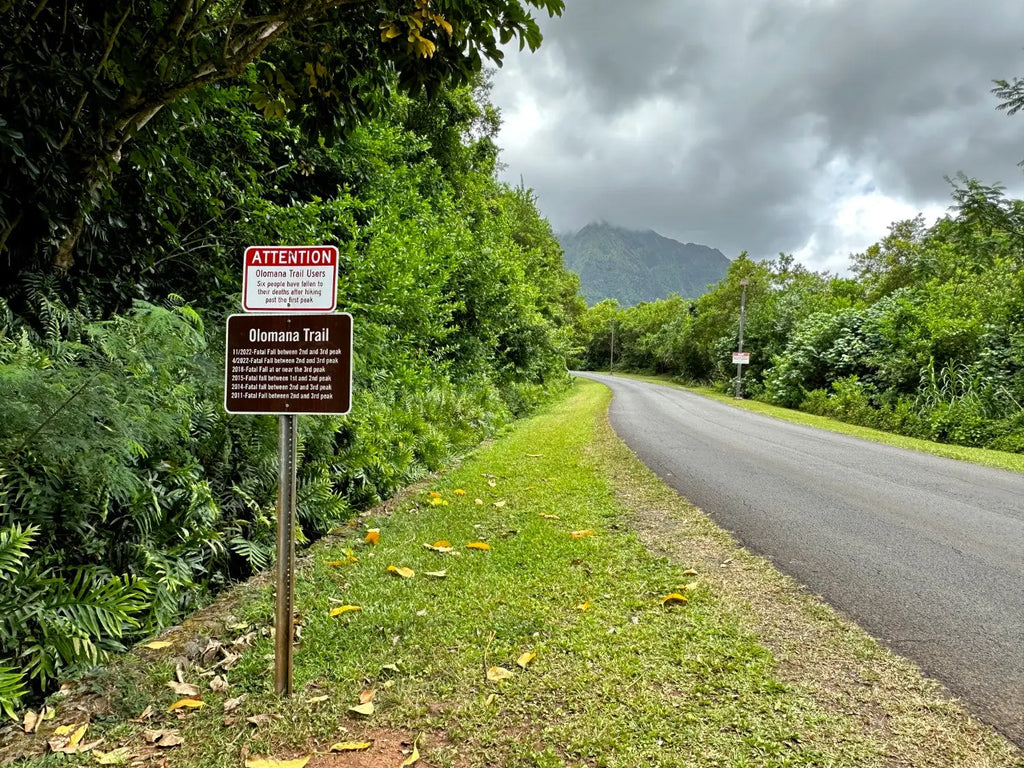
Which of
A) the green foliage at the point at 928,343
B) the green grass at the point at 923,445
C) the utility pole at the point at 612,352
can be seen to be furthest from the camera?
the utility pole at the point at 612,352

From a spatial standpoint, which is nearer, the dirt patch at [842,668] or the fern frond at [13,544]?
the dirt patch at [842,668]

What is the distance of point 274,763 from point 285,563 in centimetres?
83

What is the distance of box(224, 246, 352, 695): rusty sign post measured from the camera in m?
2.60

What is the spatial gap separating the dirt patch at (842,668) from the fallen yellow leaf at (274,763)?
2329mm

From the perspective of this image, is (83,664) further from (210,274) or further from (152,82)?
(210,274)

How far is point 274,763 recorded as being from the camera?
2.21 meters

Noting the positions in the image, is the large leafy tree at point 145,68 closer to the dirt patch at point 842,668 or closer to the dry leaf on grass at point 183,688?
the dry leaf on grass at point 183,688

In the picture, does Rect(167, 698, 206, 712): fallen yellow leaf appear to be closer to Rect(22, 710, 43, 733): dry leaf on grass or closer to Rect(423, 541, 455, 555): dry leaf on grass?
Rect(22, 710, 43, 733): dry leaf on grass

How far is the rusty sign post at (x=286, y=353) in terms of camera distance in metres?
2.60

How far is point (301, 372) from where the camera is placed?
262 centimetres

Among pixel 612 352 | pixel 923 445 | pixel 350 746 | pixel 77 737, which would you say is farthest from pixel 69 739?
pixel 612 352

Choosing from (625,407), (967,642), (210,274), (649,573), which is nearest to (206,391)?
(210,274)

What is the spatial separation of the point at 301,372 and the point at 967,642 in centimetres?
418

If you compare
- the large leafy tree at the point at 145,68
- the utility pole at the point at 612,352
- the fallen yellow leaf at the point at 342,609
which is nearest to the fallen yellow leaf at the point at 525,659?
the fallen yellow leaf at the point at 342,609
